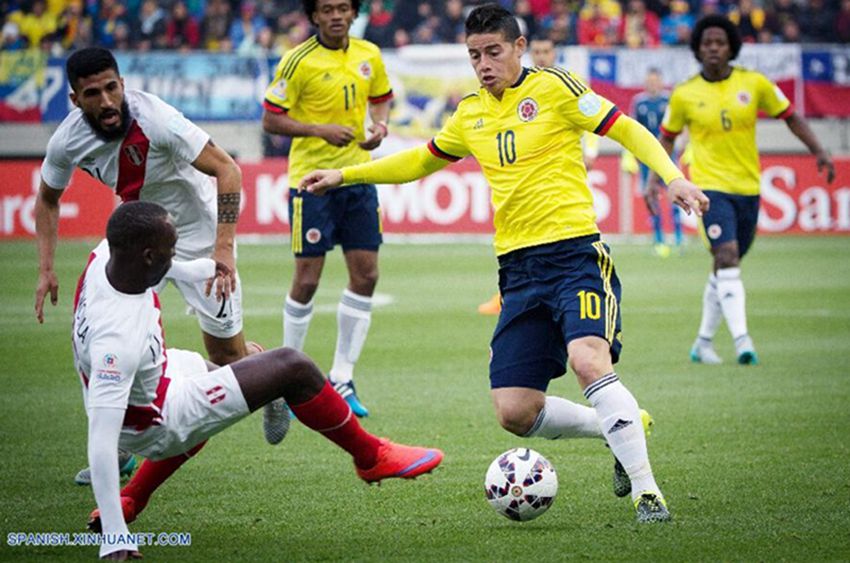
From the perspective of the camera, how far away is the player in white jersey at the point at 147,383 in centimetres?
539

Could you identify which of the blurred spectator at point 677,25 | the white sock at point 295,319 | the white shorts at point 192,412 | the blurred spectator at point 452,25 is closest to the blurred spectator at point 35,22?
the blurred spectator at point 452,25

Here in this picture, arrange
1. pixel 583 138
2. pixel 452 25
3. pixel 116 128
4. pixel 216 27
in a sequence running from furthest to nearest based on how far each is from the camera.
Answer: pixel 216 27
pixel 452 25
pixel 583 138
pixel 116 128

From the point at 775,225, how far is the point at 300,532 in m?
21.0

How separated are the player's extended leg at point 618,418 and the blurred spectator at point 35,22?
25.3m

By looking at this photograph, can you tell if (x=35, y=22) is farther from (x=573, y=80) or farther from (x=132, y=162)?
(x=573, y=80)

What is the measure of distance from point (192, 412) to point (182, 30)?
2494 cm

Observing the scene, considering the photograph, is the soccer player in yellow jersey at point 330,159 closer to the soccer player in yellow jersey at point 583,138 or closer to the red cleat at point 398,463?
the soccer player in yellow jersey at point 583,138

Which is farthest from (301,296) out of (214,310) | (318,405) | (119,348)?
(119,348)

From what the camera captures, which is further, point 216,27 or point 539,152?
point 216,27

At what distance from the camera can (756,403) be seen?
385 inches

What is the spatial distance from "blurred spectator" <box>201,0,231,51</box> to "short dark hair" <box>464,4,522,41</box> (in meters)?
23.6

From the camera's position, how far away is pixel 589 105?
6.62 meters

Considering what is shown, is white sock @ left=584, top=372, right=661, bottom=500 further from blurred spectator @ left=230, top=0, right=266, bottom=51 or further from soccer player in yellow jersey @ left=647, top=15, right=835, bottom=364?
blurred spectator @ left=230, top=0, right=266, bottom=51

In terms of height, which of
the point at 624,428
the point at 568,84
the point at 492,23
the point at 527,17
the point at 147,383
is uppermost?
the point at 527,17
